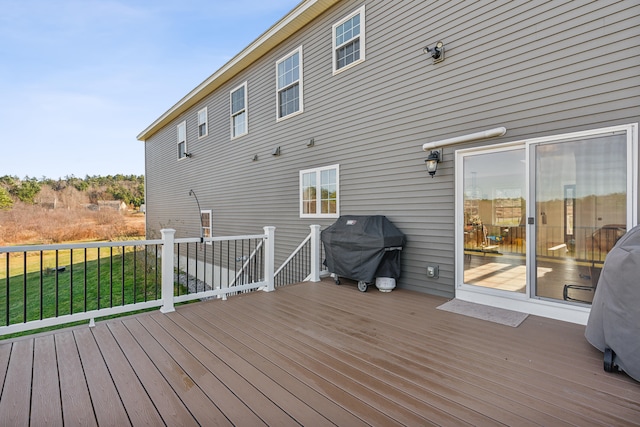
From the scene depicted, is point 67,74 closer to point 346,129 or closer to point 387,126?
point 346,129

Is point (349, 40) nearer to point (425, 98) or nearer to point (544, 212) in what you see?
point (425, 98)

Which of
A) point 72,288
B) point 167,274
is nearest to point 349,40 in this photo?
point 167,274

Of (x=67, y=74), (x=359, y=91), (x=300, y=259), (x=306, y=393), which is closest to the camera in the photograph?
(x=306, y=393)

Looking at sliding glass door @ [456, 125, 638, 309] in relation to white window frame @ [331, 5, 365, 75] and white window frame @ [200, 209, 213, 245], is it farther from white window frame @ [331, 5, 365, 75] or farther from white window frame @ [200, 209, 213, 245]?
white window frame @ [200, 209, 213, 245]

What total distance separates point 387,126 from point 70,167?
3388 centimetres

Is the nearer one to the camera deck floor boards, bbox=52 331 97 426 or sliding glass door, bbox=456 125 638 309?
deck floor boards, bbox=52 331 97 426

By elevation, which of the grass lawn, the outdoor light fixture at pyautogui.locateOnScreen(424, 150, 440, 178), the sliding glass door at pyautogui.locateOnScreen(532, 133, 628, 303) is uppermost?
the outdoor light fixture at pyautogui.locateOnScreen(424, 150, 440, 178)

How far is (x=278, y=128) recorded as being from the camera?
7.07m

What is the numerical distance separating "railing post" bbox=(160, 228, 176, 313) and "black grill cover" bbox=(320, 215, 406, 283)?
2.34 m

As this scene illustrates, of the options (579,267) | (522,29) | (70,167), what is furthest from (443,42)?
(70,167)

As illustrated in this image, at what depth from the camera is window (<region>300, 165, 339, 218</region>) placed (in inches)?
229

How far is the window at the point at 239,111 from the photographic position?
27.0 ft

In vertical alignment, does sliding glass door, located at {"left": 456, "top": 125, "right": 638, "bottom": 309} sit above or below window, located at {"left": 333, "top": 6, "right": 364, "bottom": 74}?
below

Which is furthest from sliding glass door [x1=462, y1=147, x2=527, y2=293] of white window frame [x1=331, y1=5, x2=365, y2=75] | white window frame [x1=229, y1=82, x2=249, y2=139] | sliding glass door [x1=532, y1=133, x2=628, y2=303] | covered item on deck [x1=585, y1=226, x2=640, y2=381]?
white window frame [x1=229, y1=82, x2=249, y2=139]
